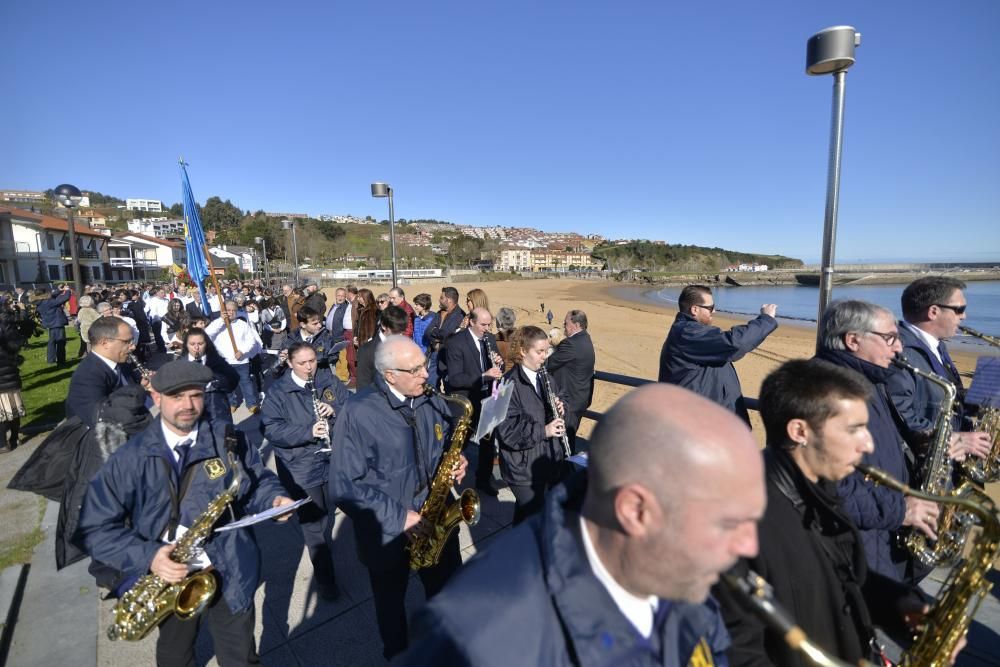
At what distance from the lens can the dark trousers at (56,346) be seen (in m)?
13.4

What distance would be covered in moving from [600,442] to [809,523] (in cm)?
136

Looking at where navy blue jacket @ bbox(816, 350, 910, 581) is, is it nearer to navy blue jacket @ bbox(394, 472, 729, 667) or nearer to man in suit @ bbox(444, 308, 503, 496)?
navy blue jacket @ bbox(394, 472, 729, 667)

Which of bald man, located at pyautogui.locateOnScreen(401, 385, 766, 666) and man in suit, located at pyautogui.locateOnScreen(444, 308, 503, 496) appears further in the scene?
man in suit, located at pyautogui.locateOnScreen(444, 308, 503, 496)

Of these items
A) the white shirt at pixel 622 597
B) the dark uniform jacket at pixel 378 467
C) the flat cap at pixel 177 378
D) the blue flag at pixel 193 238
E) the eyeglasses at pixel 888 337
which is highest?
the blue flag at pixel 193 238

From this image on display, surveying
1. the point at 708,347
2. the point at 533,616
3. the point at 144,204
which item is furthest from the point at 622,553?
the point at 144,204

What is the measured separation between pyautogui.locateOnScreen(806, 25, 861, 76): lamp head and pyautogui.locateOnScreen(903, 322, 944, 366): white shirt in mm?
1990

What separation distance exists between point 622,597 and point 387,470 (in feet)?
6.88

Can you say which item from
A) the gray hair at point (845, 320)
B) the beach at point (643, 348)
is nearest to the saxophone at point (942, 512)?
the gray hair at point (845, 320)

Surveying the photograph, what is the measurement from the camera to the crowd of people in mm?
1190

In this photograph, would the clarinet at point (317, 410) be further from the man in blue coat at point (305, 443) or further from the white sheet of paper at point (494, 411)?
the white sheet of paper at point (494, 411)

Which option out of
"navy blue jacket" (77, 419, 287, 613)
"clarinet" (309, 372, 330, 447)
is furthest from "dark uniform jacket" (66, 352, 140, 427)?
"navy blue jacket" (77, 419, 287, 613)

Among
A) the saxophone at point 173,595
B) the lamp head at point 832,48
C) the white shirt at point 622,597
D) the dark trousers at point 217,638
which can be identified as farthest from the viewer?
the lamp head at point 832,48

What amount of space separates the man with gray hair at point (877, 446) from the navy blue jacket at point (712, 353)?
24.4 inches

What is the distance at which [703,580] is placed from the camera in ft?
4.05
